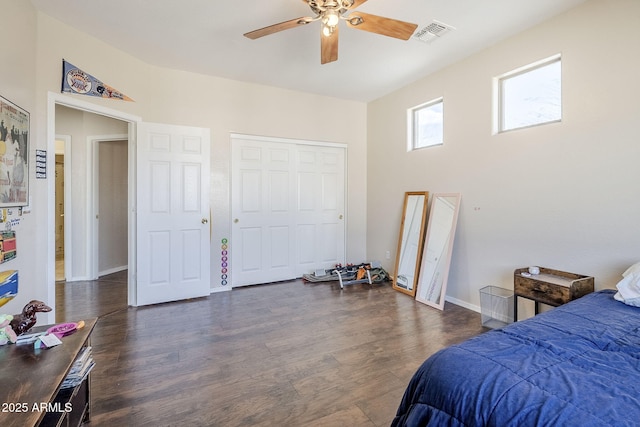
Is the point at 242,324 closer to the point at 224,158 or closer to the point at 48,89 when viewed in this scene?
the point at 224,158

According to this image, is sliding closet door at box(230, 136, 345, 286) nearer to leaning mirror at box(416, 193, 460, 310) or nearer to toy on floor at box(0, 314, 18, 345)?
leaning mirror at box(416, 193, 460, 310)

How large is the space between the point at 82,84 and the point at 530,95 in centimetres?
424

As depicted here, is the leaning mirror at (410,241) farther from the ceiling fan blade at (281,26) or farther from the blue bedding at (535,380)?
the ceiling fan blade at (281,26)

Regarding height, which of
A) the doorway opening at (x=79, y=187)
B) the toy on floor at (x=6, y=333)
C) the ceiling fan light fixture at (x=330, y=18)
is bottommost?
the toy on floor at (x=6, y=333)

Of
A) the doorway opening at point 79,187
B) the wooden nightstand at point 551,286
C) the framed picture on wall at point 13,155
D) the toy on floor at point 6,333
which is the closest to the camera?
the toy on floor at point 6,333

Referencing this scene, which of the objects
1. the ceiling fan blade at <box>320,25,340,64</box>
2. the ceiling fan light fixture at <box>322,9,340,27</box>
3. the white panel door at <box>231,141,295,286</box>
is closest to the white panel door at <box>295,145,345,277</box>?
the white panel door at <box>231,141,295,286</box>

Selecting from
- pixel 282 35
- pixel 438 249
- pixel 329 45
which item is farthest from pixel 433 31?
pixel 438 249

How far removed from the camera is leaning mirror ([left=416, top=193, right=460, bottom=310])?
3439mm

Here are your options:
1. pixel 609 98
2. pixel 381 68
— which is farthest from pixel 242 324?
pixel 609 98

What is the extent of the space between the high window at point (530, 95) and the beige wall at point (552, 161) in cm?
10

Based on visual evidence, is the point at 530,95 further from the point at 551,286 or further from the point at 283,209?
the point at 283,209

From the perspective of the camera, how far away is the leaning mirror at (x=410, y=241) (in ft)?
12.8

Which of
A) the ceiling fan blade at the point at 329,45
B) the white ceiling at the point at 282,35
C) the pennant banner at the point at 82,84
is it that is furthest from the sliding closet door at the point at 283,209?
the ceiling fan blade at the point at 329,45

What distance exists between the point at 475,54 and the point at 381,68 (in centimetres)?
102
